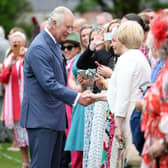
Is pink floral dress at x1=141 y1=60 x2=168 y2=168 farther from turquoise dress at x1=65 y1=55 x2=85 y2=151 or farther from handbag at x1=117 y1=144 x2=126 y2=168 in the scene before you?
turquoise dress at x1=65 y1=55 x2=85 y2=151

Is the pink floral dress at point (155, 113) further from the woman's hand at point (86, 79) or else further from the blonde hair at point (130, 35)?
the woman's hand at point (86, 79)

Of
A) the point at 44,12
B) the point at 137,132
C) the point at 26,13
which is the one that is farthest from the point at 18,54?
the point at 44,12

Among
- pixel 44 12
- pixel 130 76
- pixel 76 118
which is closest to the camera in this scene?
pixel 130 76

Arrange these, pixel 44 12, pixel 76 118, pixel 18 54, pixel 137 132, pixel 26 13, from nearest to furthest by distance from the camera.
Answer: pixel 137 132 → pixel 76 118 → pixel 18 54 → pixel 26 13 → pixel 44 12

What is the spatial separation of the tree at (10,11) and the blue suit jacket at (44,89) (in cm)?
3364

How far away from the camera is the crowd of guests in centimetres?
571

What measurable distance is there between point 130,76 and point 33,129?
1.54 metres

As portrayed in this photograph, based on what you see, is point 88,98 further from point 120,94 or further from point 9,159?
point 9,159

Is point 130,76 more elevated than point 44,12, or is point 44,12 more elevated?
point 44,12

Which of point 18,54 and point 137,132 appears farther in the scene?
point 18,54

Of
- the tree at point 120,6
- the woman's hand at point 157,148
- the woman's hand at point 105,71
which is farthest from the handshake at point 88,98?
the tree at point 120,6

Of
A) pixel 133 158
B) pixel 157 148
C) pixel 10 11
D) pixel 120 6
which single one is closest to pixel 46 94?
pixel 133 158

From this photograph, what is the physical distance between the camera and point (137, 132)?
6.12 meters

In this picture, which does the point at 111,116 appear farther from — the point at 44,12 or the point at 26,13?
the point at 44,12
